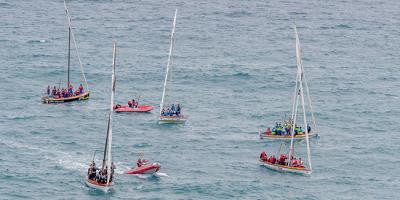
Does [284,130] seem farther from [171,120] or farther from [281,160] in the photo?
[171,120]

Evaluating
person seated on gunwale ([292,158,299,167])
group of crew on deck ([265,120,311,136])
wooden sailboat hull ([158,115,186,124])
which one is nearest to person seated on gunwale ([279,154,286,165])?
person seated on gunwale ([292,158,299,167])

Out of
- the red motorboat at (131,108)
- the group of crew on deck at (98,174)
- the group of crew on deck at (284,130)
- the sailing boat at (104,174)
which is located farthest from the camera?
the red motorboat at (131,108)

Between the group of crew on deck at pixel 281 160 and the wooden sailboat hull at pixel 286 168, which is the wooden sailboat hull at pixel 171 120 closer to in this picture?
the group of crew on deck at pixel 281 160

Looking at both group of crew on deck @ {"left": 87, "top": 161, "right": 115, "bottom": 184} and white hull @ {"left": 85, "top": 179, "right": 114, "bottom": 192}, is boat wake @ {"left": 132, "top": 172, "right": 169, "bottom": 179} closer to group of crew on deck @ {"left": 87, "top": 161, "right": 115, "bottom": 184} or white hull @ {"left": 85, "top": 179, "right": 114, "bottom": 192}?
group of crew on deck @ {"left": 87, "top": 161, "right": 115, "bottom": 184}

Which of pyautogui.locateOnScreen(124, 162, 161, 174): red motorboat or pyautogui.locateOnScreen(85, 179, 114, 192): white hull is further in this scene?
pyautogui.locateOnScreen(124, 162, 161, 174): red motorboat

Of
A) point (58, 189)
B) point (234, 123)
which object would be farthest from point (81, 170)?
point (234, 123)

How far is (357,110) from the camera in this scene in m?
193

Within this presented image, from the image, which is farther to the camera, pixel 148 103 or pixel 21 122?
pixel 148 103

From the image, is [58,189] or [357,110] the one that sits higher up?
[357,110]

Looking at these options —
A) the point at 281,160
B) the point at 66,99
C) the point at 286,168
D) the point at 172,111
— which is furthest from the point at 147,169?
the point at 66,99

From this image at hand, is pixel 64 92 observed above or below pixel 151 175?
above

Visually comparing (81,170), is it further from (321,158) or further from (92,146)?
(321,158)

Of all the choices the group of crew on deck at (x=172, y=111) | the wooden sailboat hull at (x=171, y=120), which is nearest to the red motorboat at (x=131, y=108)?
the group of crew on deck at (x=172, y=111)

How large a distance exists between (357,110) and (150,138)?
44.8m
